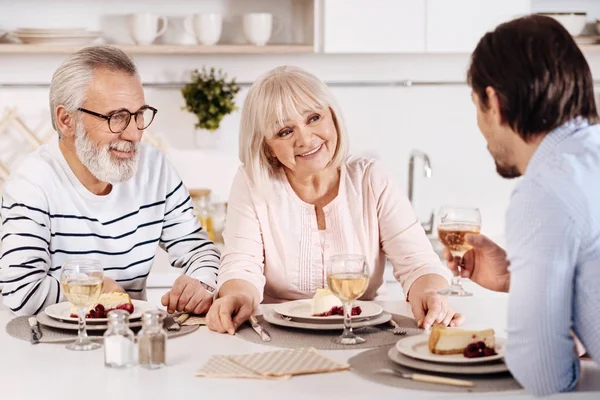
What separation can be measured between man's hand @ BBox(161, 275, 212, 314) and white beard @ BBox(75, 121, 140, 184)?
0.44 metres

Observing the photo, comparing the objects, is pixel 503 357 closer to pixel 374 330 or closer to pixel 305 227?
pixel 374 330

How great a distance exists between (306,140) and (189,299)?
55cm

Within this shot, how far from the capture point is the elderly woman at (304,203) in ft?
7.74

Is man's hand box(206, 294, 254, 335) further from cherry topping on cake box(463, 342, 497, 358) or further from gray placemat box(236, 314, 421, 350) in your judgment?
cherry topping on cake box(463, 342, 497, 358)

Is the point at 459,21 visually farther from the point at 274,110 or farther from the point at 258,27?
the point at 274,110

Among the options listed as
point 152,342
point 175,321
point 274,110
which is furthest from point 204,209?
point 152,342

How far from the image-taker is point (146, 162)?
2.55 m

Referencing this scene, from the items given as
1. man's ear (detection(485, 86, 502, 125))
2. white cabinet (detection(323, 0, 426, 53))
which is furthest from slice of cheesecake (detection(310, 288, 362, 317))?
white cabinet (detection(323, 0, 426, 53))

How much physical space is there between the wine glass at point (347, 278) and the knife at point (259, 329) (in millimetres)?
142

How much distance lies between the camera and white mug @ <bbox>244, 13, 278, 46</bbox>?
138 inches

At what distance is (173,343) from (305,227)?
71 centimetres

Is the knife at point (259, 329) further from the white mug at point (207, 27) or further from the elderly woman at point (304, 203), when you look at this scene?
the white mug at point (207, 27)

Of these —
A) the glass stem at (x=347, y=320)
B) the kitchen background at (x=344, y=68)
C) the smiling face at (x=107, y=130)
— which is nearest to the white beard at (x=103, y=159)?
the smiling face at (x=107, y=130)

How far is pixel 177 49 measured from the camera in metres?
3.47
